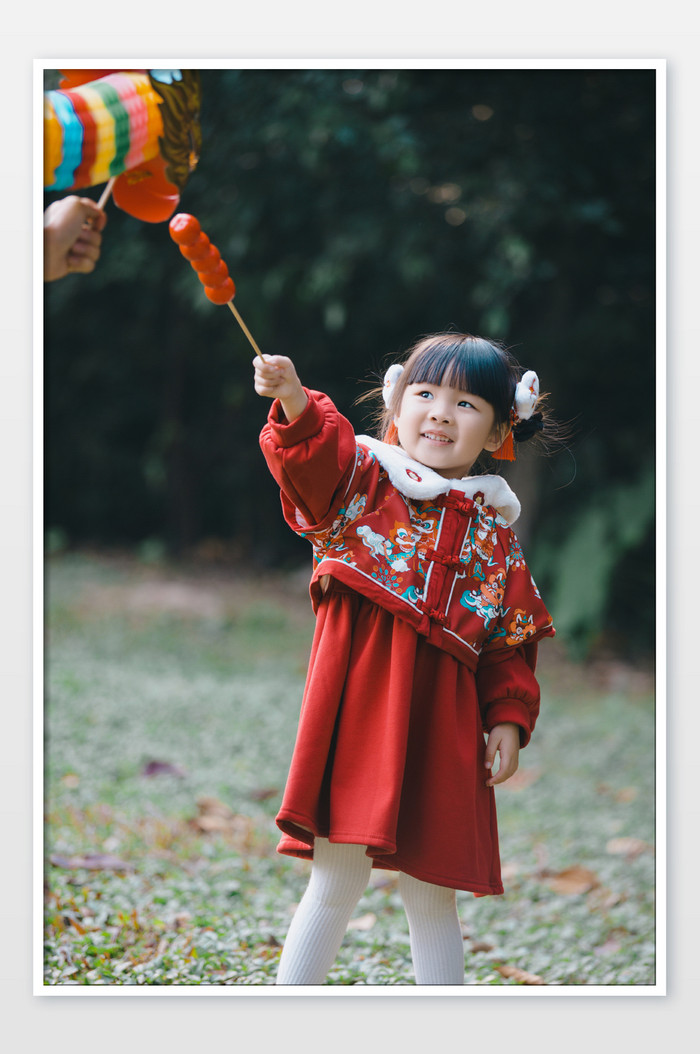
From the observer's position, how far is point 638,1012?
1607 mm

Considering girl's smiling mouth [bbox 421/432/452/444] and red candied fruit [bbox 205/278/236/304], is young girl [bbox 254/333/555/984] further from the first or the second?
red candied fruit [bbox 205/278/236/304]

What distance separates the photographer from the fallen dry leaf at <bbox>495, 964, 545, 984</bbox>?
6.03ft

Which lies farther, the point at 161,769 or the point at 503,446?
the point at 161,769

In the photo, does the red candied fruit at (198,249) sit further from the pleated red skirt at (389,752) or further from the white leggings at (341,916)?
the white leggings at (341,916)

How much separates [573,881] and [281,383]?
1821 mm

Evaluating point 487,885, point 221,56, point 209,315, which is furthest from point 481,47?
point 209,315

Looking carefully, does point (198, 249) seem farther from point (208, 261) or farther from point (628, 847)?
point (628, 847)

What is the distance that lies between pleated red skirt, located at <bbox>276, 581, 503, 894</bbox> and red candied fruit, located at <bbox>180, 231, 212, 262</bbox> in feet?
1.65

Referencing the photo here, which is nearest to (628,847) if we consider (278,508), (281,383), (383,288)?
(281,383)

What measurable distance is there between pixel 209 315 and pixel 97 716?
264 centimetres

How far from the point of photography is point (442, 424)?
1.45m

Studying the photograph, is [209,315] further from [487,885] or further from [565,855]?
[487,885]

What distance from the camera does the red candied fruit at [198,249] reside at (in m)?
1.30

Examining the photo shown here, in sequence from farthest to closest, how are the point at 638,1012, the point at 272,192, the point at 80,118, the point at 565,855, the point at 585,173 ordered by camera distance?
the point at 272,192, the point at 585,173, the point at 565,855, the point at 638,1012, the point at 80,118
